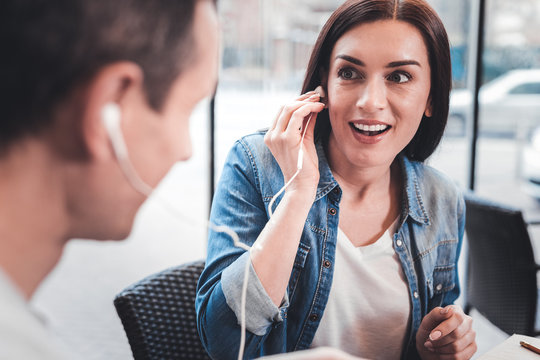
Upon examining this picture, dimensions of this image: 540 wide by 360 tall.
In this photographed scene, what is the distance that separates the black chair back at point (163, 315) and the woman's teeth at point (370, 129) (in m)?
0.60

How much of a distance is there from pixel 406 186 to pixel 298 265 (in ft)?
1.40

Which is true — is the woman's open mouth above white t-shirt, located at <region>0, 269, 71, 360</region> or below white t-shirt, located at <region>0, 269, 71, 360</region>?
above

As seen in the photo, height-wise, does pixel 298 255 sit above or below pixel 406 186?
below

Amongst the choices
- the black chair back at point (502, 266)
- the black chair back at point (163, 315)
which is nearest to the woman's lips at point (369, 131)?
the black chair back at point (163, 315)

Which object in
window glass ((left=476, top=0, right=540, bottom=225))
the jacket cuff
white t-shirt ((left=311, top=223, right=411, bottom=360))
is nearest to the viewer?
the jacket cuff

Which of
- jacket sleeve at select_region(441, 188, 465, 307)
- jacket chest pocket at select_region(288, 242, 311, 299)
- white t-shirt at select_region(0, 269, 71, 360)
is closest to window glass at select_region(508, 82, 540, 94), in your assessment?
jacket sleeve at select_region(441, 188, 465, 307)

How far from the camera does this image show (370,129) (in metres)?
1.36

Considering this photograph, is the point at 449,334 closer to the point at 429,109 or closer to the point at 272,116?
the point at 429,109

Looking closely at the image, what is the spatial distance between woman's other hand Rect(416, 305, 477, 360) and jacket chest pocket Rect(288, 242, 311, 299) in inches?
13.5

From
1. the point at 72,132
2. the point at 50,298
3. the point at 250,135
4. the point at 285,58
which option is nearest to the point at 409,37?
the point at 250,135

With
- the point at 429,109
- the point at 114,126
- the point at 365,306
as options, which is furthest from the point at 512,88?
the point at 114,126

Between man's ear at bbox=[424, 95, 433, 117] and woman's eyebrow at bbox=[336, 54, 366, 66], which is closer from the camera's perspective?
woman's eyebrow at bbox=[336, 54, 366, 66]

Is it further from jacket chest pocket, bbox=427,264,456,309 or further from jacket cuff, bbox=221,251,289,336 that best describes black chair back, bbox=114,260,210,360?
jacket chest pocket, bbox=427,264,456,309

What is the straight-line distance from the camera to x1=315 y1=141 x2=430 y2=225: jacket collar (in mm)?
1433
